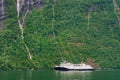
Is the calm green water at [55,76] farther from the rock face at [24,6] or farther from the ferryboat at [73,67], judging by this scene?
the rock face at [24,6]

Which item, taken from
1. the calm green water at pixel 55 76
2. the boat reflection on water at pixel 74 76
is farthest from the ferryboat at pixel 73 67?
the calm green water at pixel 55 76

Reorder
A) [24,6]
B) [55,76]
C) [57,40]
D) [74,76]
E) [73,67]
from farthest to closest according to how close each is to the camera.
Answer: [24,6] < [57,40] < [73,67] < [74,76] < [55,76]

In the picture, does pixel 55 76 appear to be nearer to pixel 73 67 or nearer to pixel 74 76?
pixel 74 76

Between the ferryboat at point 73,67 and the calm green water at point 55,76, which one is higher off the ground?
the calm green water at point 55,76

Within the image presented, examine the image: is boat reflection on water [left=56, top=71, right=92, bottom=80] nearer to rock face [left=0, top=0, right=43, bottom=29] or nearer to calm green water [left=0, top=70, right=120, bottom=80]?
calm green water [left=0, top=70, right=120, bottom=80]

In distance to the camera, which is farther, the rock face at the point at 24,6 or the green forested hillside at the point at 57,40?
the rock face at the point at 24,6

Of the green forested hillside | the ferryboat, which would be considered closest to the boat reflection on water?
the ferryboat

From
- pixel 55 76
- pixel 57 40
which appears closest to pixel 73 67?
pixel 57 40

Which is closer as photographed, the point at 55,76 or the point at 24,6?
the point at 55,76

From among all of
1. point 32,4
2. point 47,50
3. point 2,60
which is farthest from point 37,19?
point 2,60

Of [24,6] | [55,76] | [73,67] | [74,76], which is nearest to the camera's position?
[55,76]
